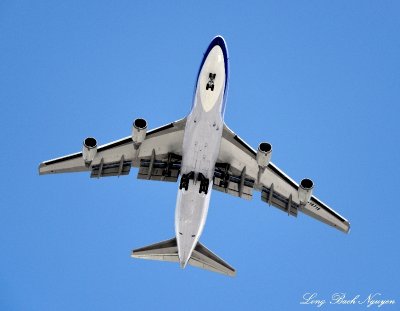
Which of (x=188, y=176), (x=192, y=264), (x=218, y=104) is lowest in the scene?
(x=192, y=264)

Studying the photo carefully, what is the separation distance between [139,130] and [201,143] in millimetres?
3465

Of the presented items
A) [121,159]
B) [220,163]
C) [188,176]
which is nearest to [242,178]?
[220,163]

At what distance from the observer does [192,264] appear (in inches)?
1713

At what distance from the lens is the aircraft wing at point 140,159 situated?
139 ft

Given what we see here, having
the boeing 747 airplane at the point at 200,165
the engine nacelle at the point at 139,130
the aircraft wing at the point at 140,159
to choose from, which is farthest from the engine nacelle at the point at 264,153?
the engine nacelle at the point at 139,130

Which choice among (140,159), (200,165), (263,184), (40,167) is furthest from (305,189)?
(40,167)

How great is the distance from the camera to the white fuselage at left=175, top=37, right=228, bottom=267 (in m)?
38.1

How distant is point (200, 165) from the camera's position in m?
40.5

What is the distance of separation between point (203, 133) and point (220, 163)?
536cm

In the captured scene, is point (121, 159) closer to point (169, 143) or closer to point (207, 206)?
point (169, 143)

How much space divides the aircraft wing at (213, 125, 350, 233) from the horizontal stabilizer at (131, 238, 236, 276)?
3993 millimetres

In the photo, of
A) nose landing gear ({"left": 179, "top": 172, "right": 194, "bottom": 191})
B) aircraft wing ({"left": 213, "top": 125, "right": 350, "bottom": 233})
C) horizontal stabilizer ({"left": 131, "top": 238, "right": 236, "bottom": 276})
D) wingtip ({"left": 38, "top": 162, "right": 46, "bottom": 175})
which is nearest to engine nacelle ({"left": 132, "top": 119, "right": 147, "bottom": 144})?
nose landing gear ({"left": 179, "top": 172, "right": 194, "bottom": 191})

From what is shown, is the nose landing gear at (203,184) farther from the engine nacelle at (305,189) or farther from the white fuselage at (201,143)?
the engine nacelle at (305,189)

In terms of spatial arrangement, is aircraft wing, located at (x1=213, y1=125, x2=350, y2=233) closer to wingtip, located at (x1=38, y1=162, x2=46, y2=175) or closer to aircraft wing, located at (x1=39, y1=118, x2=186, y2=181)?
aircraft wing, located at (x1=39, y1=118, x2=186, y2=181)
